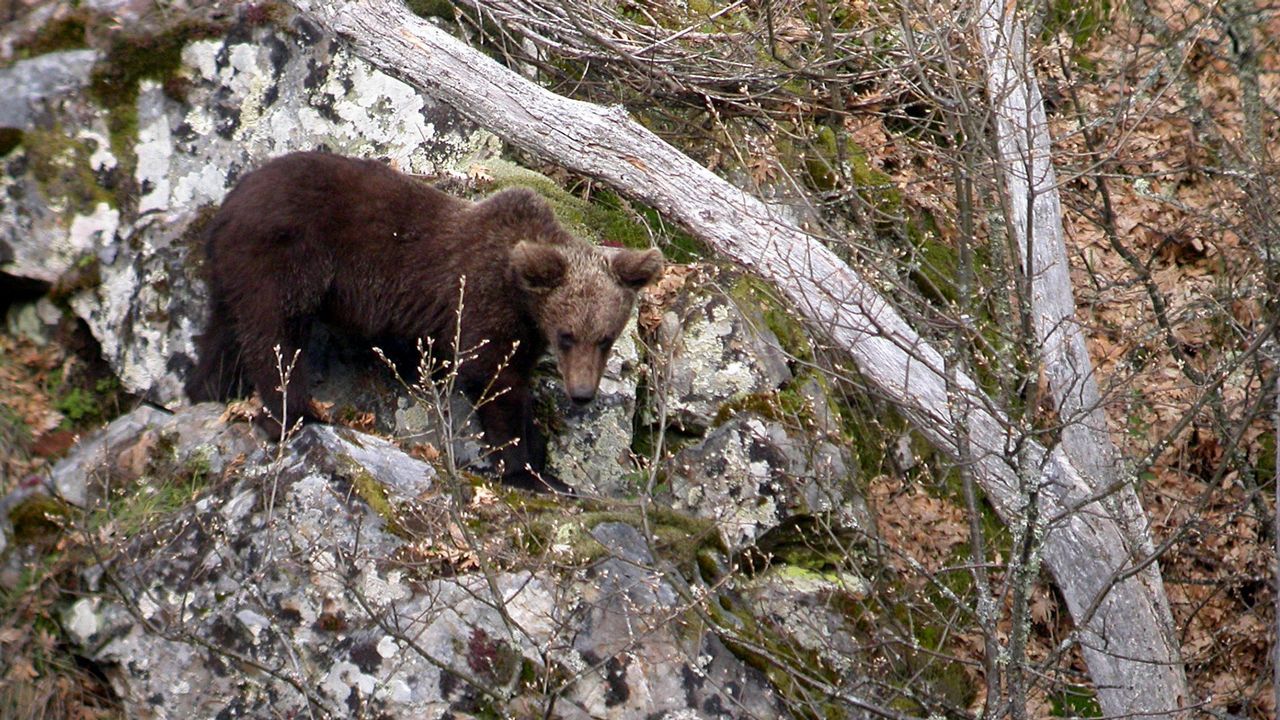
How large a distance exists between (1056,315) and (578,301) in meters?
3.29

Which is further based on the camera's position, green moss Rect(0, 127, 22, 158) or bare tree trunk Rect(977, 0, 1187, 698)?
green moss Rect(0, 127, 22, 158)

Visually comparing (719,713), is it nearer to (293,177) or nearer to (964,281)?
(964,281)

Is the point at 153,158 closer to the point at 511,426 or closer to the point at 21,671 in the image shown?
the point at 511,426

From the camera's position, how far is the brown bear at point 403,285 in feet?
23.5

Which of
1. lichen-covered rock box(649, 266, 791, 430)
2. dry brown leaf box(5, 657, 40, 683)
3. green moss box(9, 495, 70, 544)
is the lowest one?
dry brown leaf box(5, 657, 40, 683)

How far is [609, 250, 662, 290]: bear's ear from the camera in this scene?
25.4 feet

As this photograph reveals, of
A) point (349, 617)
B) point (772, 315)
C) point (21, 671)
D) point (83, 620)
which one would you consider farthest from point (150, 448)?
point (772, 315)

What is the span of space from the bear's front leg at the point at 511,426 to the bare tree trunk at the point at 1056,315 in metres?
3.02

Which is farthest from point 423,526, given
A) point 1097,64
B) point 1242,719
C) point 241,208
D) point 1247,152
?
point 1097,64

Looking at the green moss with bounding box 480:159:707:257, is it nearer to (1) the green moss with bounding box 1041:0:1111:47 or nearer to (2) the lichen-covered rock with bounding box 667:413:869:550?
(2) the lichen-covered rock with bounding box 667:413:869:550

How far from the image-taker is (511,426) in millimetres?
7410

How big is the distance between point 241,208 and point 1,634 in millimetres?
2666

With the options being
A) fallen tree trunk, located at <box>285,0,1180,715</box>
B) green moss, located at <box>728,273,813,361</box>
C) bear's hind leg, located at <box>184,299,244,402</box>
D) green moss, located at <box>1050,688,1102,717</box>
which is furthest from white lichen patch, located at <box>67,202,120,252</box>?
green moss, located at <box>1050,688,1102,717</box>

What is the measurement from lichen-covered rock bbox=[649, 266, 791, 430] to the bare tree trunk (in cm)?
179
